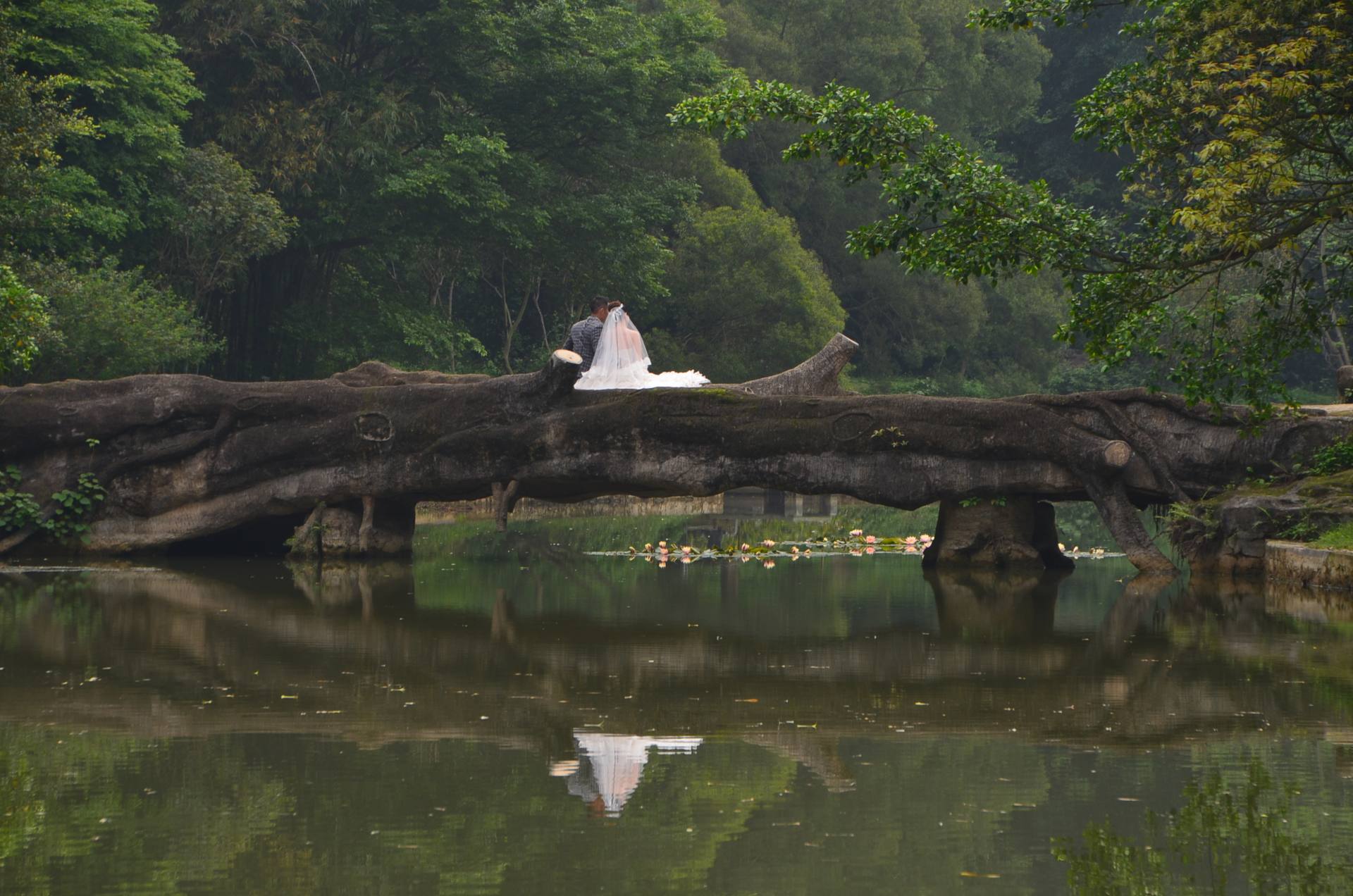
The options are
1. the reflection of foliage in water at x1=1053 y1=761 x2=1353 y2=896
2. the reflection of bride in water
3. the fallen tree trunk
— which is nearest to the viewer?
the reflection of foliage in water at x1=1053 y1=761 x2=1353 y2=896

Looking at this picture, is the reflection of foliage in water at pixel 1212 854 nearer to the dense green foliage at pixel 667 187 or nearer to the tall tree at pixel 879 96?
the dense green foliage at pixel 667 187

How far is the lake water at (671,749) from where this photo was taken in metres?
5.41

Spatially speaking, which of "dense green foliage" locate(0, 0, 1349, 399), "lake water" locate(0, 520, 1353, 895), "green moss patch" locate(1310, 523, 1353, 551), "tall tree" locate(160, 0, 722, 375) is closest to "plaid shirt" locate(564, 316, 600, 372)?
"dense green foliage" locate(0, 0, 1349, 399)

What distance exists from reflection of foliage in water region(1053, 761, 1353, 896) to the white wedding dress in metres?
13.7

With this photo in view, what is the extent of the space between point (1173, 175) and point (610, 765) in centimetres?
1162

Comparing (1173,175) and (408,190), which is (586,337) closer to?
(1173,175)

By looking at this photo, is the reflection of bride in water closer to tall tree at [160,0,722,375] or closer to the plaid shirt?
the plaid shirt

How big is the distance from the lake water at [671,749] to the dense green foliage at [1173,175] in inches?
111

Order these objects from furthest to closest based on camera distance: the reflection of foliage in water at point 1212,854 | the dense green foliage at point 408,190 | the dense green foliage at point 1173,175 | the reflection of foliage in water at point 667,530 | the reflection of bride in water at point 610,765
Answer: the dense green foliage at point 408,190, the reflection of foliage in water at point 667,530, the dense green foliage at point 1173,175, the reflection of bride in water at point 610,765, the reflection of foliage in water at point 1212,854

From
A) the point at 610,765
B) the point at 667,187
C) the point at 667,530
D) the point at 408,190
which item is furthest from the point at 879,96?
the point at 610,765

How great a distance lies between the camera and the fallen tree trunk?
60.1ft

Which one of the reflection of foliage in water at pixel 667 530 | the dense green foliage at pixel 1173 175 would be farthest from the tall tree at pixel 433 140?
the dense green foliage at pixel 1173 175

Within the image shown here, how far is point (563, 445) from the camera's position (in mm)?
19016

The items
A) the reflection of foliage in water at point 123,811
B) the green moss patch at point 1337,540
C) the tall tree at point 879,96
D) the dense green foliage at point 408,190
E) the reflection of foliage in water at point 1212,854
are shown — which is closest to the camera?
the reflection of foliage in water at point 1212,854
